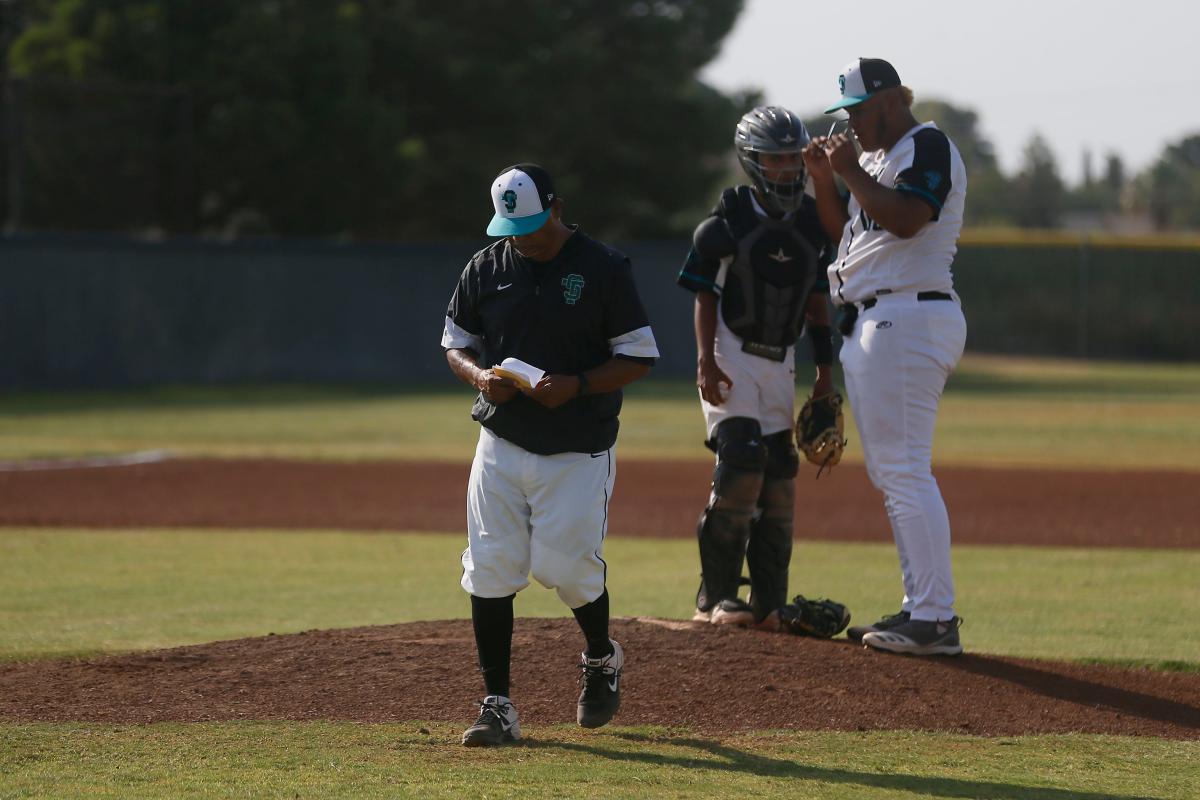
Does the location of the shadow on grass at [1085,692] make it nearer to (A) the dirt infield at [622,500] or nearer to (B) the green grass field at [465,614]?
(B) the green grass field at [465,614]

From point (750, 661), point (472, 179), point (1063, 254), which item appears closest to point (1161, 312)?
point (1063, 254)

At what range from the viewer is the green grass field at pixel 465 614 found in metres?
4.78

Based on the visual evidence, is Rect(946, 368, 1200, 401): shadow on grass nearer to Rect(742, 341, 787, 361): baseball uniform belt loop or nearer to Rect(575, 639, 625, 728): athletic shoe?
Rect(742, 341, 787, 361): baseball uniform belt loop

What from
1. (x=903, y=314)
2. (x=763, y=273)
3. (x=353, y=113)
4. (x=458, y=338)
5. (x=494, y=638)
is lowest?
(x=494, y=638)

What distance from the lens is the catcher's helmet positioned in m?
6.89

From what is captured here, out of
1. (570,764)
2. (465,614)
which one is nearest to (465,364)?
(570,764)

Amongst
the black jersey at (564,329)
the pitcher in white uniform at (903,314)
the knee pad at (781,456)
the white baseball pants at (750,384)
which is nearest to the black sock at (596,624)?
the black jersey at (564,329)

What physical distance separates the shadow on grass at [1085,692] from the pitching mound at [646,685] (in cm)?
1

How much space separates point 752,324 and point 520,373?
2.06 metres

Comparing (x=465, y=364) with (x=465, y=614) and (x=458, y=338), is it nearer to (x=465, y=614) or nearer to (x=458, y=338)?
(x=458, y=338)

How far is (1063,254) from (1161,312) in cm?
294

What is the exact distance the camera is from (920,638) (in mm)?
6539

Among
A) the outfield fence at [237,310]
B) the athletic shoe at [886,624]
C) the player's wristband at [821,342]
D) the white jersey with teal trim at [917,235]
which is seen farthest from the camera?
the outfield fence at [237,310]

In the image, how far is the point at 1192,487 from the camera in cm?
1489
